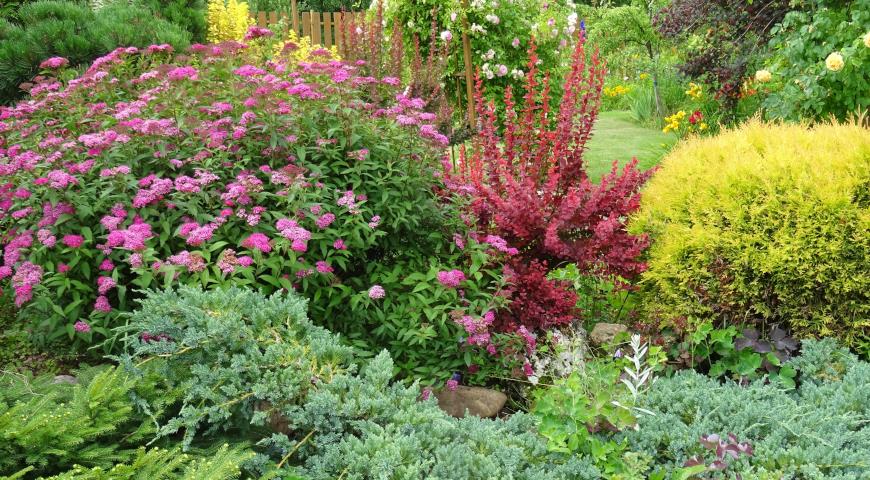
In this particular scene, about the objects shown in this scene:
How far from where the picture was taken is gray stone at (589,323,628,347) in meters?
3.45

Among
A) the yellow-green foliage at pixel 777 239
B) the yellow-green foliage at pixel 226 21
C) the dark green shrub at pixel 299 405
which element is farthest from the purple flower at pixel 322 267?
the yellow-green foliage at pixel 226 21

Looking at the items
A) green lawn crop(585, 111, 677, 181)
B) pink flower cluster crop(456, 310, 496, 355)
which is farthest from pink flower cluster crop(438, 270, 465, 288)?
green lawn crop(585, 111, 677, 181)

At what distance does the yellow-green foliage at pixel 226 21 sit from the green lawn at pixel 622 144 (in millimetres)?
4049

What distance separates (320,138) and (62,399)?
1.40 meters

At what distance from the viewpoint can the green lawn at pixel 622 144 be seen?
8.03 meters

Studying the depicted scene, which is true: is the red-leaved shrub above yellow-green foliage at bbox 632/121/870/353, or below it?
below

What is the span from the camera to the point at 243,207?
290 centimetres

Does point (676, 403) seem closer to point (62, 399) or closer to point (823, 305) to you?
point (823, 305)

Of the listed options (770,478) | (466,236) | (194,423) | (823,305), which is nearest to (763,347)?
(823,305)

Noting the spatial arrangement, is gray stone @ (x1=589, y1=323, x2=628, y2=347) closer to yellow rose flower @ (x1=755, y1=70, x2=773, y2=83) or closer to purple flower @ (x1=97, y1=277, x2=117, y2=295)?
purple flower @ (x1=97, y1=277, x2=117, y2=295)

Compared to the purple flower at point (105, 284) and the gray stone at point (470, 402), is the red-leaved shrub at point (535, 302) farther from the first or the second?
the purple flower at point (105, 284)

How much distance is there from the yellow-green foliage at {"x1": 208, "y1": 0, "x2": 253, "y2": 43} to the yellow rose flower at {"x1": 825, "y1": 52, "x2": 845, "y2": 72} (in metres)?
5.26

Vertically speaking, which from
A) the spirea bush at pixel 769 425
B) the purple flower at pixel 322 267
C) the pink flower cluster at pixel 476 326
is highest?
A: the purple flower at pixel 322 267

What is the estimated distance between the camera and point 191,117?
9.93 ft
